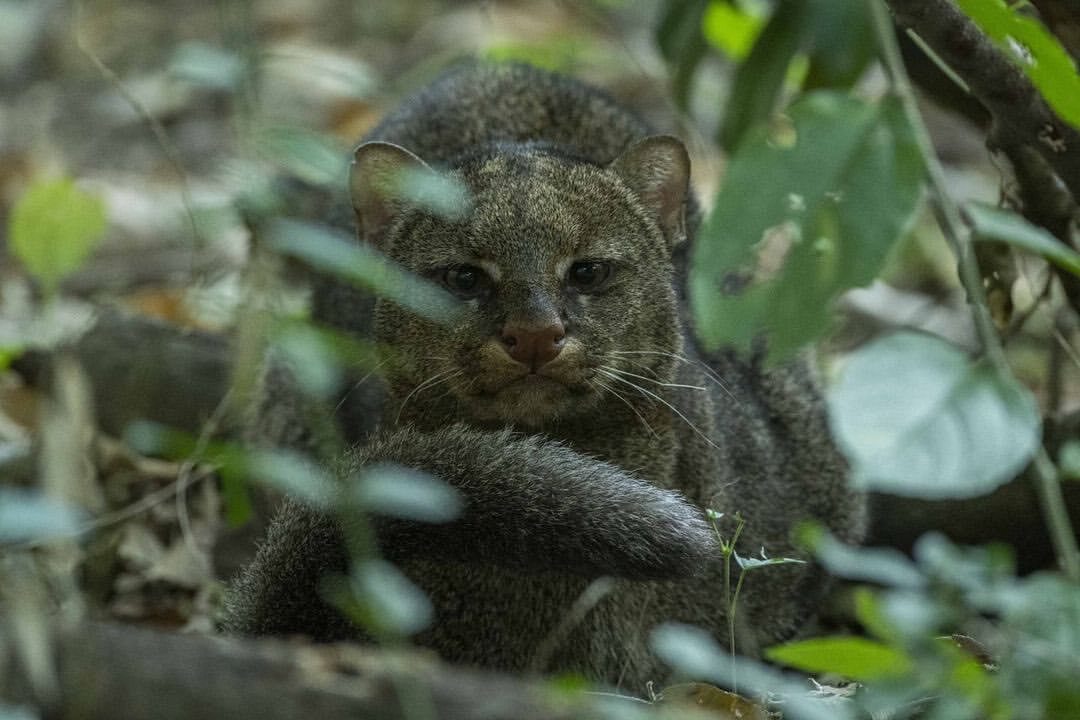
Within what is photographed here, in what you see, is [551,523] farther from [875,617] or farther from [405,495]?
[875,617]

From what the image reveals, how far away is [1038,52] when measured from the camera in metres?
3.16

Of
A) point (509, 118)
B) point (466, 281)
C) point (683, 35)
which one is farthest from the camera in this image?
point (509, 118)

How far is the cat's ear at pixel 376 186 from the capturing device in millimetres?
4676

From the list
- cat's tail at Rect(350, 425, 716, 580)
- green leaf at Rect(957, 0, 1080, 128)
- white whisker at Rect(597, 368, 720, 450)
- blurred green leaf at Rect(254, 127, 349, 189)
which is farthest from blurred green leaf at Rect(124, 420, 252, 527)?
green leaf at Rect(957, 0, 1080, 128)

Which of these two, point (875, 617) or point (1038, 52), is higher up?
point (1038, 52)

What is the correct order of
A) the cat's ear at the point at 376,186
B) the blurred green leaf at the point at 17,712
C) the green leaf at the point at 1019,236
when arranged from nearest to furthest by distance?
the blurred green leaf at the point at 17,712 < the green leaf at the point at 1019,236 < the cat's ear at the point at 376,186

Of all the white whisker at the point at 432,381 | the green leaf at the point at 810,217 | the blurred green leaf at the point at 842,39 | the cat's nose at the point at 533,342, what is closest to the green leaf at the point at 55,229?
the white whisker at the point at 432,381

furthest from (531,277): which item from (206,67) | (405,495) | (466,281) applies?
(405,495)

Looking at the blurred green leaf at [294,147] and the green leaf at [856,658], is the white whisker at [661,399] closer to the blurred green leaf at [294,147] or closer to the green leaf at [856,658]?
the blurred green leaf at [294,147]

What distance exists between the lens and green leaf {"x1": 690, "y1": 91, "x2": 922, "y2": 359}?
117 inches

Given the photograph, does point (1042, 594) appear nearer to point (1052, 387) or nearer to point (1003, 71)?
point (1003, 71)

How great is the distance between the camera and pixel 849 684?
163 inches

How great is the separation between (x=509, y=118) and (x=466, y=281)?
1.72 m

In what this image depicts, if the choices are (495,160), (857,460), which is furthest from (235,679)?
(495,160)
